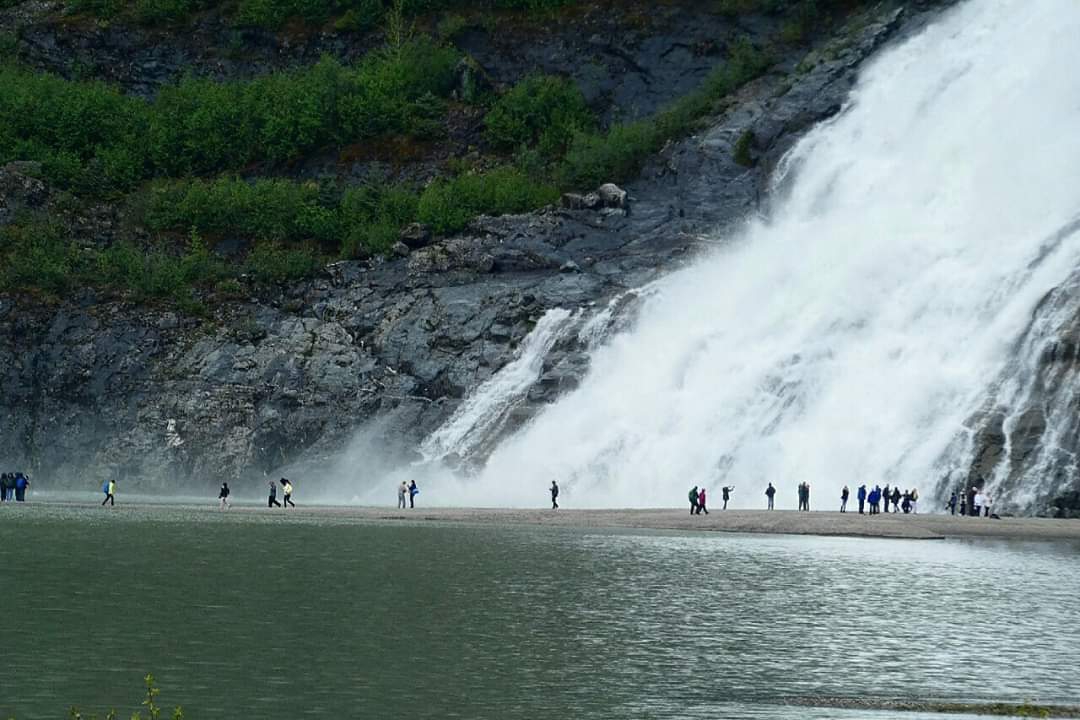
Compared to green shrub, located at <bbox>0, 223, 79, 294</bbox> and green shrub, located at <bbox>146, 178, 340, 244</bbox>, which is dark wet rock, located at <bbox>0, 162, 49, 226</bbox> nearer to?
green shrub, located at <bbox>0, 223, 79, 294</bbox>

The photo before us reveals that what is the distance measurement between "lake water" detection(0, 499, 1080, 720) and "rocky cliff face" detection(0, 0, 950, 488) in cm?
2811

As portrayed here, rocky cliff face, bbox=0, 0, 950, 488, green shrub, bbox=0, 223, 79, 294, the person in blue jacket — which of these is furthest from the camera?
green shrub, bbox=0, 223, 79, 294

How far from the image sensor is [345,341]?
263ft

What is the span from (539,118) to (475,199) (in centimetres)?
1150

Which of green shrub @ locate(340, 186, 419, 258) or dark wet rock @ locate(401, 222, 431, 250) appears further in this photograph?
green shrub @ locate(340, 186, 419, 258)

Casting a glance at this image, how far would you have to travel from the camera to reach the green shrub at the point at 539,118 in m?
95.5

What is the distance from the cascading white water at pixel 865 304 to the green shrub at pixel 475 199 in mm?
11848

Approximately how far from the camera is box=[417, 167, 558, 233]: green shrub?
86.4 metres

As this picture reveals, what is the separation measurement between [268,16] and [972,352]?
6199 cm

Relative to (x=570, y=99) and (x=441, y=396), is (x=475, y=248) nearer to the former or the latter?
(x=441, y=396)

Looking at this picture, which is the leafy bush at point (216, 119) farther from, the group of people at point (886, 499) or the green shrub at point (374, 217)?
the group of people at point (886, 499)

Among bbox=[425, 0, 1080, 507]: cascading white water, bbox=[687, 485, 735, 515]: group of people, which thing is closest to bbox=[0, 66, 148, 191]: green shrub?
bbox=[425, 0, 1080, 507]: cascading white water

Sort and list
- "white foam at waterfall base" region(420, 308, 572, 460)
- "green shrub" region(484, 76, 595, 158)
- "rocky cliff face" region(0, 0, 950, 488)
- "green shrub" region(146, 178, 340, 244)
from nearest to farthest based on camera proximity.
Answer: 1. "white foam at waterfall base" region(420, 308, 572, 460)
2. "rocky cliff face" region(0, 0, 950, 488)
3. "green shrub" region(146, 178, 340, 244)
4. "green shrub" region(484, 76, 595, 158)

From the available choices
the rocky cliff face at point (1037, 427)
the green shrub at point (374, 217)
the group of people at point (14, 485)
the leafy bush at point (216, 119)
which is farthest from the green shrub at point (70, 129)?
the rocky cliff face at point (1037, 427)
